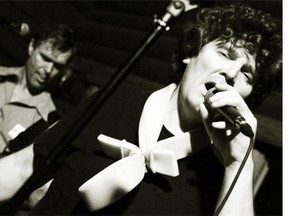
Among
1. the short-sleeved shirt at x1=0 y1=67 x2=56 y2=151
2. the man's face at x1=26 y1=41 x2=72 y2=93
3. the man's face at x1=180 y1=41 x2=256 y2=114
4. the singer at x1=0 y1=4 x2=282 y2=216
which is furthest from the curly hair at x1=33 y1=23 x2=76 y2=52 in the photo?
the man's face at x1=180 y1=41 x2=256 y2=114

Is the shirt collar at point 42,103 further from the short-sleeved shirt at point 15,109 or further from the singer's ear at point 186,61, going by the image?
the singer's ear at point 186,61

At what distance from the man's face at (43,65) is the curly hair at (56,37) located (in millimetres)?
26

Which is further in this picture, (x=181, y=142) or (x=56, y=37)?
(x=56, y=37)

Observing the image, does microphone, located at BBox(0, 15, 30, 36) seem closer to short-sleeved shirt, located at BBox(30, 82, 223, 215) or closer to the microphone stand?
short-sleeved shirt, located at BBox(30, 82, 223, 215)

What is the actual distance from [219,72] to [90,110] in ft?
1.30

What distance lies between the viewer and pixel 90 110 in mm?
733

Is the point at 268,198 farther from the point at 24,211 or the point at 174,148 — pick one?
the point at 24,211

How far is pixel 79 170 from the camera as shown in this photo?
0.92m

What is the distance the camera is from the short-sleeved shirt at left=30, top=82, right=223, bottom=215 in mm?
852

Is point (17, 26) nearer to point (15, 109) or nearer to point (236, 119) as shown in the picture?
point (15, 109)

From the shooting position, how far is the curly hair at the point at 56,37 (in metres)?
2.06

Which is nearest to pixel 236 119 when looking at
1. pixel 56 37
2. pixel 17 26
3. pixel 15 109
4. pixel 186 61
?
pixel 186 61

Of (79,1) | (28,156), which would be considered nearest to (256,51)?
(28,156)

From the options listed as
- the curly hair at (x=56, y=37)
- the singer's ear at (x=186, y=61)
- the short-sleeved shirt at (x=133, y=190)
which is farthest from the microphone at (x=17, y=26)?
the curly hair at (x=56, y=37)
